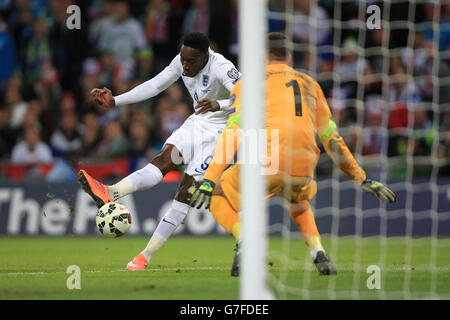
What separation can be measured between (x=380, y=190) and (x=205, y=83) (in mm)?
1926

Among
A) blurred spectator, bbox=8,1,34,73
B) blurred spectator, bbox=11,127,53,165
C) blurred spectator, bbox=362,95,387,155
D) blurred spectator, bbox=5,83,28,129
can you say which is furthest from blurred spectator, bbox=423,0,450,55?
blurred spectator, bbox=8,1,34,73

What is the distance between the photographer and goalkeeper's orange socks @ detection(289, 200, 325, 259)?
599 cm

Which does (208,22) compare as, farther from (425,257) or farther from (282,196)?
(282,196)

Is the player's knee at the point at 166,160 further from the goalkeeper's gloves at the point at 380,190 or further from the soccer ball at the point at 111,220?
the goalkeeper's gloves at the point at 380,190

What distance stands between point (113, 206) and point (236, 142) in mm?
1491

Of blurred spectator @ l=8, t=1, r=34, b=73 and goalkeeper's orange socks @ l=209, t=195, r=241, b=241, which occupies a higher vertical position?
blurred spectator @ l=8, t=1, r=34, b=73

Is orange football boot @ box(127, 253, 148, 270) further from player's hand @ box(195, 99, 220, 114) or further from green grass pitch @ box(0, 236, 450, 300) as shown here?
player's hand @ box(195, 99, 220, 114)

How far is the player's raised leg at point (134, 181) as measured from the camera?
6270 millimetres

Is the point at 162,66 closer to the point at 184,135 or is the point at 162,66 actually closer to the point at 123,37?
the point at 123,37

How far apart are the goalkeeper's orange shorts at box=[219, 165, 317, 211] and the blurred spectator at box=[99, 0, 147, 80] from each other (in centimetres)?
750

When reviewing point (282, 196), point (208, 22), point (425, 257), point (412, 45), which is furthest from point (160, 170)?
point (208, 22)

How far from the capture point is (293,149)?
5746 millimetres

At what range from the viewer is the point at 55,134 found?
12.3 meters

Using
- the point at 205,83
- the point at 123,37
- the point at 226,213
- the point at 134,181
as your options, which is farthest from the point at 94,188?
the point at 123,37
